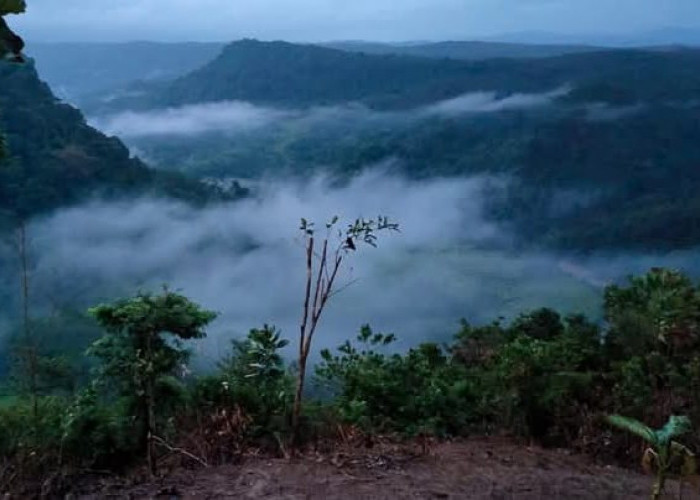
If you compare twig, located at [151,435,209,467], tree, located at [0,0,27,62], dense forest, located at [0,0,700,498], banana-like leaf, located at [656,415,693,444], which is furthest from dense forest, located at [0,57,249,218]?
banana-like leaf, located at [656,415,693,444]

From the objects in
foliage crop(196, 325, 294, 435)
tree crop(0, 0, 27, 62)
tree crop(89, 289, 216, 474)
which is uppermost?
tree crop(0, 0, 27, 62)

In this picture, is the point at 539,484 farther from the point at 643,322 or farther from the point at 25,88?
the point at 25,88

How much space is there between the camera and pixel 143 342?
184 inches

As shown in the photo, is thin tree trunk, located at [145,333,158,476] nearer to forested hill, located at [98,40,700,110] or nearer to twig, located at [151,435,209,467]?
twig, located at [151,435,209,467]

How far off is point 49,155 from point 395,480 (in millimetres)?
42703

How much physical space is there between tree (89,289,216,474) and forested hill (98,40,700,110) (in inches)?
4046

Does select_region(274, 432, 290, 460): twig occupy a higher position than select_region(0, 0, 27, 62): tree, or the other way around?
select_region(0, 0, 27, 62): tree

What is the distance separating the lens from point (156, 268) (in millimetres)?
51656

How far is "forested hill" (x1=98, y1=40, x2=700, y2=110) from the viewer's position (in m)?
108

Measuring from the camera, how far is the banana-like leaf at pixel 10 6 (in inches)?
92.4

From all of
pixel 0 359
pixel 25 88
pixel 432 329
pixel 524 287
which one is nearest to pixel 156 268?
pixel 25 88

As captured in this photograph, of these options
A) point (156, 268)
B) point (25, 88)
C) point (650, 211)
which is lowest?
point (156, 268)

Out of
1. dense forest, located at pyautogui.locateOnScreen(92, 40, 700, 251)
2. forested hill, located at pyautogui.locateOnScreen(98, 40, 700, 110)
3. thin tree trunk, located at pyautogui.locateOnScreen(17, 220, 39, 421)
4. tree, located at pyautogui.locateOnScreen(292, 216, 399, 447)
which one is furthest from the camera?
forested hill, located at pyautogui.locateOnScreen(98, 40, 700, 110)

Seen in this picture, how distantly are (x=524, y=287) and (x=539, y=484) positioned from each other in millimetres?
49048
